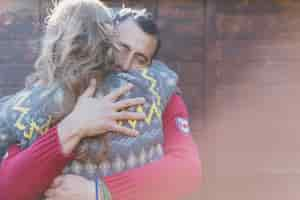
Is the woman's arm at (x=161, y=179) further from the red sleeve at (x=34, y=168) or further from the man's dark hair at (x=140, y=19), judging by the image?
the man's dark hair at (x=140, y=19)

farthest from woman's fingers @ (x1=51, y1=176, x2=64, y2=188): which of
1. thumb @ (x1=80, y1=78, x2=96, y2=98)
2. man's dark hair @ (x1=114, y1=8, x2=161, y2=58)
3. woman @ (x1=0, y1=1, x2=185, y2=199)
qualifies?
man's dark hair @ (x1=114, y1=8, x2=161, y2=58)

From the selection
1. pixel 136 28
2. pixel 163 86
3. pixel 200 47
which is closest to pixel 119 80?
pixel 163 86

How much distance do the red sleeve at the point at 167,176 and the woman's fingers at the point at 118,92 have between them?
0.78 feet

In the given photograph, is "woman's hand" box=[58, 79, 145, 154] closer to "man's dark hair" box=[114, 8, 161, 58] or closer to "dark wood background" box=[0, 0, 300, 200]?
"man's dark hair" box=[114, 8, 161, 58]

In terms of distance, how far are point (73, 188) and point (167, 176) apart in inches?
11.9

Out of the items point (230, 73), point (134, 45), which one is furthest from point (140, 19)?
point (230, 73)

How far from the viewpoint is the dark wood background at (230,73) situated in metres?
3.04

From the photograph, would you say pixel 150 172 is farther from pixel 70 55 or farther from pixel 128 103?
pixel 70 55

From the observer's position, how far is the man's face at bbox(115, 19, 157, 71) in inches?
87.4

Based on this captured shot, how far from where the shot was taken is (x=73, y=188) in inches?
74.4

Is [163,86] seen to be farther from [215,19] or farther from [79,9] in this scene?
[215,19]

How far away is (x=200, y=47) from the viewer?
121 inches

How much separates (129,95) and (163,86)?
163mm

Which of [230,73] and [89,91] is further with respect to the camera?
[230,73]
